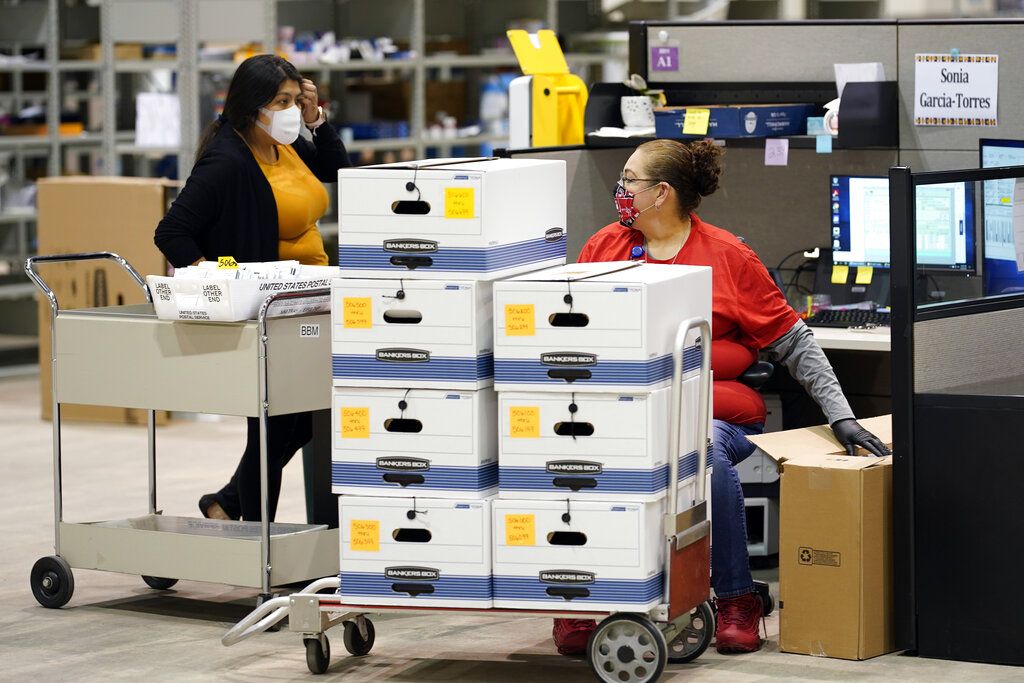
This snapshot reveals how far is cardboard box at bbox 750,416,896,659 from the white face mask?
5.50 ft

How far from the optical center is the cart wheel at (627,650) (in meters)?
3.40

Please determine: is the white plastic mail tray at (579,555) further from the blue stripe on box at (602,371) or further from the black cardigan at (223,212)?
the black cardigan at (223,212)

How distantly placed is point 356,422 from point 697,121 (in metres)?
1.98

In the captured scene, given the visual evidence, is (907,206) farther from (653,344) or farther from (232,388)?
(232,388)

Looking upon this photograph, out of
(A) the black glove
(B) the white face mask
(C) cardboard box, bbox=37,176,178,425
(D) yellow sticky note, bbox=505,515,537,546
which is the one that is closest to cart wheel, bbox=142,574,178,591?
(B) the white face mask

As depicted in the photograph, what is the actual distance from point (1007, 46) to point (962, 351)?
1.35 metres

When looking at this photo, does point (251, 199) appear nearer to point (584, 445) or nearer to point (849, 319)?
point (584, 445)

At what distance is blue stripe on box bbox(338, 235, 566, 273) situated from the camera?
3.42 meters

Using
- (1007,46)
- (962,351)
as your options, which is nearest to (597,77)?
(1007,46)

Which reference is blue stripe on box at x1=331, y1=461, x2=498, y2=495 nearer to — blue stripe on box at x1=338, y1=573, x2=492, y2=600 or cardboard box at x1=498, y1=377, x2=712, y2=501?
cardboard box at x1=498, y1=377, x2=712, y2=501

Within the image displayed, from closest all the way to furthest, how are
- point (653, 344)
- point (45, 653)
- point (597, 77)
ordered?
point (653, 344)
point (45, 653)
point (597, 77)

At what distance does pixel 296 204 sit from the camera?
4.55m

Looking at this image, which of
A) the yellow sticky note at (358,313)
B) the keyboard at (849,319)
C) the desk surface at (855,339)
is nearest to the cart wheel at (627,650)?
the yellow sticky note at (358,313)

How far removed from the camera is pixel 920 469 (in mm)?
3715
